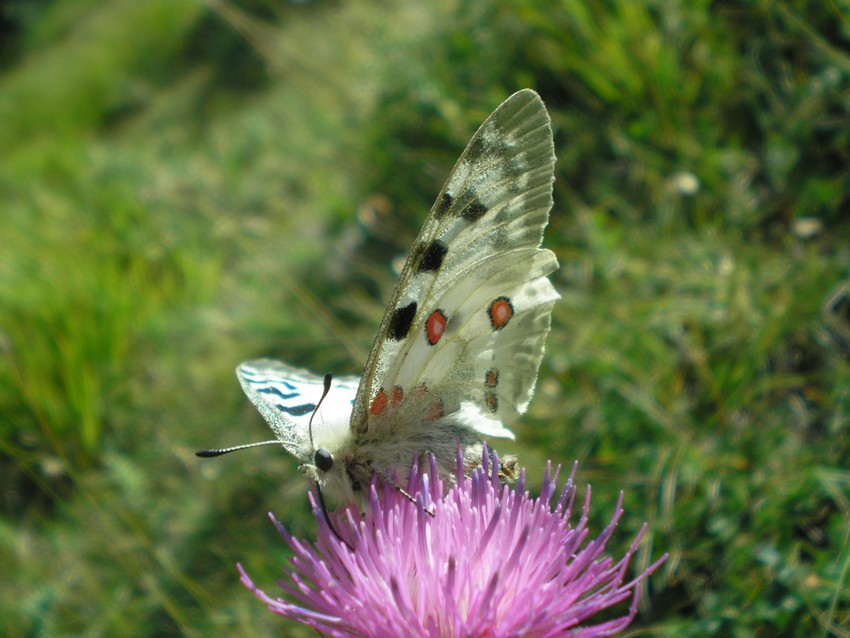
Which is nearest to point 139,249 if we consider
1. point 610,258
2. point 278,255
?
point 278,255

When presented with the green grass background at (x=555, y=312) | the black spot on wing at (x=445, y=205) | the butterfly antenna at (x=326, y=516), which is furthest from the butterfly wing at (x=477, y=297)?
the green grass background at (x=555, y=312)

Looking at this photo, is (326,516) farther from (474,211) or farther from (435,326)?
(474,211)

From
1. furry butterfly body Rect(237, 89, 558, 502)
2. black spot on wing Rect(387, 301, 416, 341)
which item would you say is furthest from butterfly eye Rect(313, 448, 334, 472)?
black spot on wing Rect(387, 301, 416, 341)

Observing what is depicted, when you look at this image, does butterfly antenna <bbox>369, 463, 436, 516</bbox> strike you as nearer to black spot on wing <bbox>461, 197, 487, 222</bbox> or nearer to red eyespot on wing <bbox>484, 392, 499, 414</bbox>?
red eyespot on wing <bbox>484, 392, 499, 414</bbox>

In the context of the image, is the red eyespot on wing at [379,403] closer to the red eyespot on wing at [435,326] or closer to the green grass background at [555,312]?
the red eyespot on wing at [435,326]

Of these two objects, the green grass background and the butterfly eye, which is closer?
Answer: the butterfly eye

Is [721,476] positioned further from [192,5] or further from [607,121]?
[192,5]
